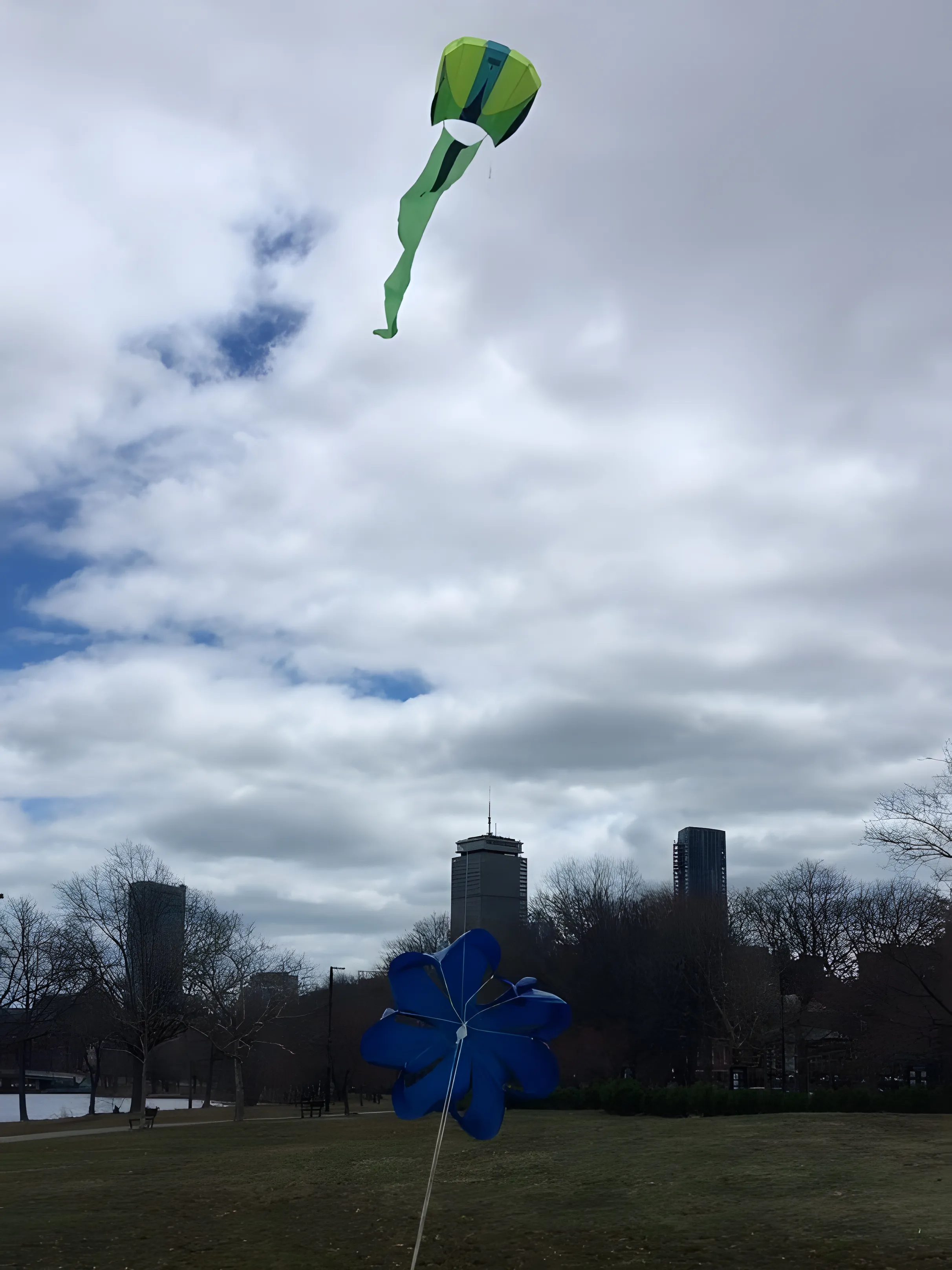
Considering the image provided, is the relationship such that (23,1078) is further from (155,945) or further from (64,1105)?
(64,1105)

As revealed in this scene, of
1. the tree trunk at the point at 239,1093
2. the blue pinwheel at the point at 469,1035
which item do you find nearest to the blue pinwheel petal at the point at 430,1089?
the blue pinwheel at the point at 469,1035

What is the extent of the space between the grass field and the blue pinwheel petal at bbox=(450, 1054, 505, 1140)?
4.51 meters

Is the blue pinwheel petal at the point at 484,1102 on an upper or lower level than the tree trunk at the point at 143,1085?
upper

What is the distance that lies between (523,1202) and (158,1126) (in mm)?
29606

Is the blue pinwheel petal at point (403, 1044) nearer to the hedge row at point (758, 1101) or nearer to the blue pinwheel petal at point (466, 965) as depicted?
the blue pinwheel petal at point (466, 965)

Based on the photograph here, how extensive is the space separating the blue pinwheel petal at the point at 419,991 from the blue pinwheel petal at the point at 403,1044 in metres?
0.13

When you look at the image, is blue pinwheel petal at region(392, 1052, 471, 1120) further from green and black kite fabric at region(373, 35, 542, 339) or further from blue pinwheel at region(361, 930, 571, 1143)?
green and black kite fabric at region(373, 35, 542, 339)

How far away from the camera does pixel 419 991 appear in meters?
10.0

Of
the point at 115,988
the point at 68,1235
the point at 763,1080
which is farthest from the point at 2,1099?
the point at 68,1235

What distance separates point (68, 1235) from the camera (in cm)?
1579

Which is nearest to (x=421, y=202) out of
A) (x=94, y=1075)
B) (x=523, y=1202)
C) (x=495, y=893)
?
(x=523, y=1202)

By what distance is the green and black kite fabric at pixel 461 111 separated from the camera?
399 inches

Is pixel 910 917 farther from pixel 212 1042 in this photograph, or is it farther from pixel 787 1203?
pixel 787 1203

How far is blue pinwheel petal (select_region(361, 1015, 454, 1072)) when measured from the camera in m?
9.80
